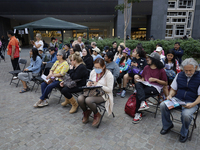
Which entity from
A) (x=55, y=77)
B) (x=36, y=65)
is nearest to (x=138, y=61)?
(x=55, y=77)

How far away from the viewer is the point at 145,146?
8.91 feet

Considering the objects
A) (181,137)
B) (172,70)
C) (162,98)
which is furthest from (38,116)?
(172,70)

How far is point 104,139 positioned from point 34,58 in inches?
165

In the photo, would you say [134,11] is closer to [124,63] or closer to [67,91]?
[124,63]

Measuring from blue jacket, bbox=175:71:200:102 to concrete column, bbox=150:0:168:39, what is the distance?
709 inches

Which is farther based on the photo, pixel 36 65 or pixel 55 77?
pixel 36 65

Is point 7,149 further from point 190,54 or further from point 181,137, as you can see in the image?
point 190,54

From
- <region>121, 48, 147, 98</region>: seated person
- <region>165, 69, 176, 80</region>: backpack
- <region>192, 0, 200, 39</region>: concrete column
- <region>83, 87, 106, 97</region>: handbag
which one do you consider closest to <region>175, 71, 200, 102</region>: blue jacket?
<region>165, 69, 176, 80</region>: backpack

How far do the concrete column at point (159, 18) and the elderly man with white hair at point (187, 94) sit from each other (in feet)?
59.1

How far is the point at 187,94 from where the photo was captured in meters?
2.89

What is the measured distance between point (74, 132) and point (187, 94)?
8.32ft

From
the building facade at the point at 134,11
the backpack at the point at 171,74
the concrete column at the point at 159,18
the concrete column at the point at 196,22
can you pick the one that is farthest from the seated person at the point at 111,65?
the concrete column at the point at 196,22

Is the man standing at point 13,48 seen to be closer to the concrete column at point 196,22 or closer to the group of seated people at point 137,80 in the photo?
the group of seated people at point 137,80

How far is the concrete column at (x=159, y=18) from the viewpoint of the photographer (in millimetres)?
18250
